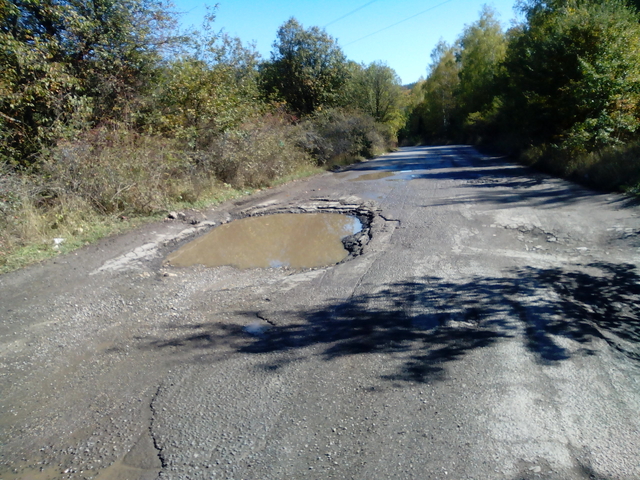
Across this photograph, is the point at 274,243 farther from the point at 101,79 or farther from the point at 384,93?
the point at 384,93

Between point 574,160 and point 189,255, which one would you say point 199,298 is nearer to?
point 189,255

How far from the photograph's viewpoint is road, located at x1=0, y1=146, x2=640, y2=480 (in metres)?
2.83

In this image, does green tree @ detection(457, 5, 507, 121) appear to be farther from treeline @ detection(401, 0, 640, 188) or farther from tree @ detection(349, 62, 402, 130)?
treeline @ detection(401, 0, 640, 188)

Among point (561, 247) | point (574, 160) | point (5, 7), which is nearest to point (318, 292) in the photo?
point (561, 247)

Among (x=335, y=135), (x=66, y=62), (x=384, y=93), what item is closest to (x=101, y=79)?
(x=66, y=62)

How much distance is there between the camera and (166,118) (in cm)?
1277

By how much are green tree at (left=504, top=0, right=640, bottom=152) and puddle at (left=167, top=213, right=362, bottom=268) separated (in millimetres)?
9430

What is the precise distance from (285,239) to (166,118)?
662cm

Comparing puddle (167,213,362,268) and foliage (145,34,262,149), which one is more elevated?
foliage (145,34,262,149)

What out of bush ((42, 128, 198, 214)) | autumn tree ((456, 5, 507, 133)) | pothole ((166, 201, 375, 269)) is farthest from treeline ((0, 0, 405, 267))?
autumn tree ((456, 5, 507, 133))

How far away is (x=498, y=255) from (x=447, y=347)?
10.2 ft

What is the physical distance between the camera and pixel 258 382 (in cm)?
365

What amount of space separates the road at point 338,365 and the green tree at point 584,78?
789cm

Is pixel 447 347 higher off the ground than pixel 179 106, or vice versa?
pixel 179 106
